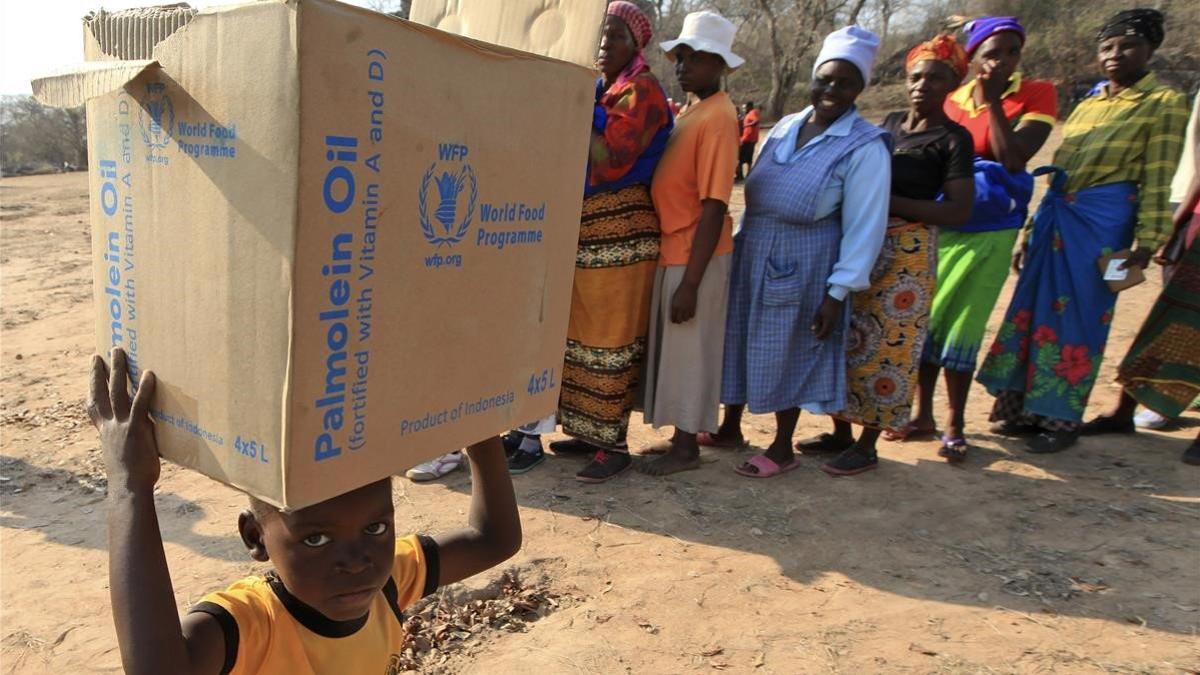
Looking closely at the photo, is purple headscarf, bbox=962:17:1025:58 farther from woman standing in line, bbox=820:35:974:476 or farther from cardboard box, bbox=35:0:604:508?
cardboard box, bbox=35:0:604:508

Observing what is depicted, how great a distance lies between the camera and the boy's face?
1243 millimetres

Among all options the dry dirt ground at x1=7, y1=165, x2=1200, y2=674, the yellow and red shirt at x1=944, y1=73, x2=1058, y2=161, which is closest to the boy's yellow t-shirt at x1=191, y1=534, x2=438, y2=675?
the dry dirt ground at x1=7, y1=165, x2=1200, y2=674

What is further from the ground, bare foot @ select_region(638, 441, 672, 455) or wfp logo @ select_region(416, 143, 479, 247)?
wfp logo @ select_region(416, 143, 479, 247)

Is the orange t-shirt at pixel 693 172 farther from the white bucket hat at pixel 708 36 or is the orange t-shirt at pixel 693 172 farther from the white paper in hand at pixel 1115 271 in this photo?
the white paper in hand at pixel 1115 271

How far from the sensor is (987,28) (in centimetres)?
346

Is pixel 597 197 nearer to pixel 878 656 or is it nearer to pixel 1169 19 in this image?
pixel 878 656

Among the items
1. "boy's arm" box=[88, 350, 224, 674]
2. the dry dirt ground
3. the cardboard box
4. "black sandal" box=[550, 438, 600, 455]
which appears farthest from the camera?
"black sandal" box=[550, 438, 600, 455]

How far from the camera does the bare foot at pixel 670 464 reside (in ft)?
11.7

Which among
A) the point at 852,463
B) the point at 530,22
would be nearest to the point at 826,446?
the point at 852,463

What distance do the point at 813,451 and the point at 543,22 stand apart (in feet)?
9.43

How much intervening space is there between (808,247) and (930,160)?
64cm

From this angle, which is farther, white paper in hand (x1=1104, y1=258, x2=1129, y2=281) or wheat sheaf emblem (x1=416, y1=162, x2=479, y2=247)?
white paper in hand (x1=1104, y1=258, x2=1129, y2=281)

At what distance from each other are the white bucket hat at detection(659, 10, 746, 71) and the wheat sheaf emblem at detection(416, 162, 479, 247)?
2.30 metres

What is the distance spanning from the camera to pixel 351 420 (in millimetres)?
1035
